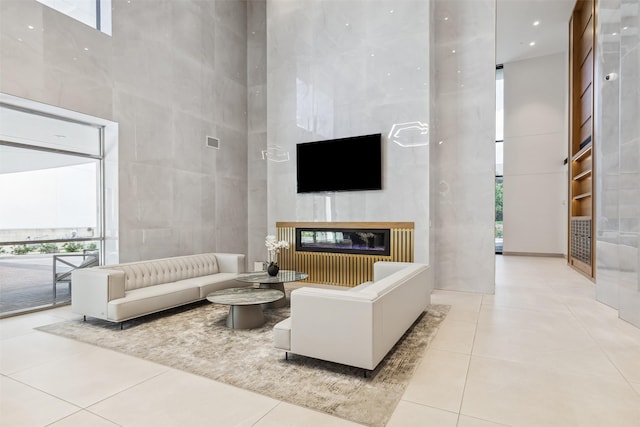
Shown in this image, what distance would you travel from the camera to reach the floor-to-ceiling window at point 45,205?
15.4 ft

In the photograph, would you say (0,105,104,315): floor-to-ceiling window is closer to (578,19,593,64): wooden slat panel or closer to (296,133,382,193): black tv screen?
(296,133,382,193): black tv screen

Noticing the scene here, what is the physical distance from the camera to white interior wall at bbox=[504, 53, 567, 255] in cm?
1084

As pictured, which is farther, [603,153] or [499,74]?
[499,74]

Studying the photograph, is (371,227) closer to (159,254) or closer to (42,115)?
(159,254)

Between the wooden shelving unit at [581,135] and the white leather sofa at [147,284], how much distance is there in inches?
288

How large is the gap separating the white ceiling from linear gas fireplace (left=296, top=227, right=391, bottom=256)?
6.93 metres

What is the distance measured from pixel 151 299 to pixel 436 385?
3.46 m

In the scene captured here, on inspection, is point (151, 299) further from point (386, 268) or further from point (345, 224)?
point (345, 224)

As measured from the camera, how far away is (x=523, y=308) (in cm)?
488

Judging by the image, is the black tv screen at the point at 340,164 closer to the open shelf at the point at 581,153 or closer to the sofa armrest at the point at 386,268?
the sofa armrest at the point at 386,268

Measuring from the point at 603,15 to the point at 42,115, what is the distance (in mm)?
8319

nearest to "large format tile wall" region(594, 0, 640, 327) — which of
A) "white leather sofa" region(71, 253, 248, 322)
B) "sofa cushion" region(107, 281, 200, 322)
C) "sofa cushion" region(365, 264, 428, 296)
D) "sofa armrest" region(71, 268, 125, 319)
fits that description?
"sofa cushion" region(365, 264, 428, 296)

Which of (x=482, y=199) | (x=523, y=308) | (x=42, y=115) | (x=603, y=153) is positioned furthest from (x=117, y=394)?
(x=603, y=153)

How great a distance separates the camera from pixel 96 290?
4145 millimetres
